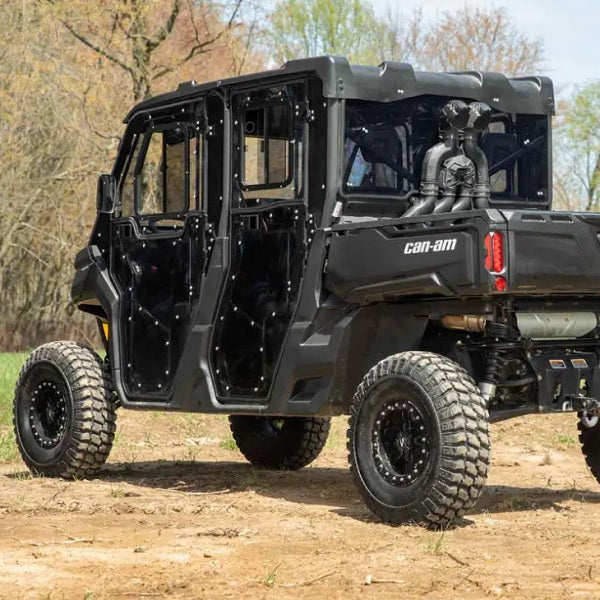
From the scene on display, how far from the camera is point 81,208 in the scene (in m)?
28.8

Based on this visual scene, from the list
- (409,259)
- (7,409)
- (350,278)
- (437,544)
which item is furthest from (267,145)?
(7,409)

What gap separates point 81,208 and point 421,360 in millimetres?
21516

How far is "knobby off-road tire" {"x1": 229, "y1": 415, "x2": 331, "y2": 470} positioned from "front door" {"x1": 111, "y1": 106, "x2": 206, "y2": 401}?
4.69 feet

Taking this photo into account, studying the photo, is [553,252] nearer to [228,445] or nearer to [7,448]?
[228,445]

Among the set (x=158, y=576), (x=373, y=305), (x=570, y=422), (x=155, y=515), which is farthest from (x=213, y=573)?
(x=570, y=422)

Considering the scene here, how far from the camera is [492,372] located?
817cm

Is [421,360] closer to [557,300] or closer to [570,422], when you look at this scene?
[557,300]

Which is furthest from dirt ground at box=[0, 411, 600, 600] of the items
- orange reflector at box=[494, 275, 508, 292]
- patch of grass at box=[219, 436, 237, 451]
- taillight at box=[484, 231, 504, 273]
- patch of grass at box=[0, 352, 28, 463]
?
taillight at box=[484, 231, 504, 273]

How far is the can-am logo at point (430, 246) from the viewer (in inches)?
301

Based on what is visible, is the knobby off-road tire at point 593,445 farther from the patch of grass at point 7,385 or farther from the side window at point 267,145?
the patch of grass at point 7,385

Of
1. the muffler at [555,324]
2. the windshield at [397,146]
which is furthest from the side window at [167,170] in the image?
the muffler at [555,324]

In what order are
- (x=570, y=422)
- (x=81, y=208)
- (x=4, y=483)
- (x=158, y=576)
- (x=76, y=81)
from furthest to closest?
(x=81, y=208), (x=76, y=81), (x=570, y=422), (x=4, y=483), (x=158, y=576)

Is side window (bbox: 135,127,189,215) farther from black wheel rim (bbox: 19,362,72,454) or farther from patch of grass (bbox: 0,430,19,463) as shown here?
patch of grass (bbox: 0,430,19,463)

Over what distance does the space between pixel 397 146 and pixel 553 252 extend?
156 cm
